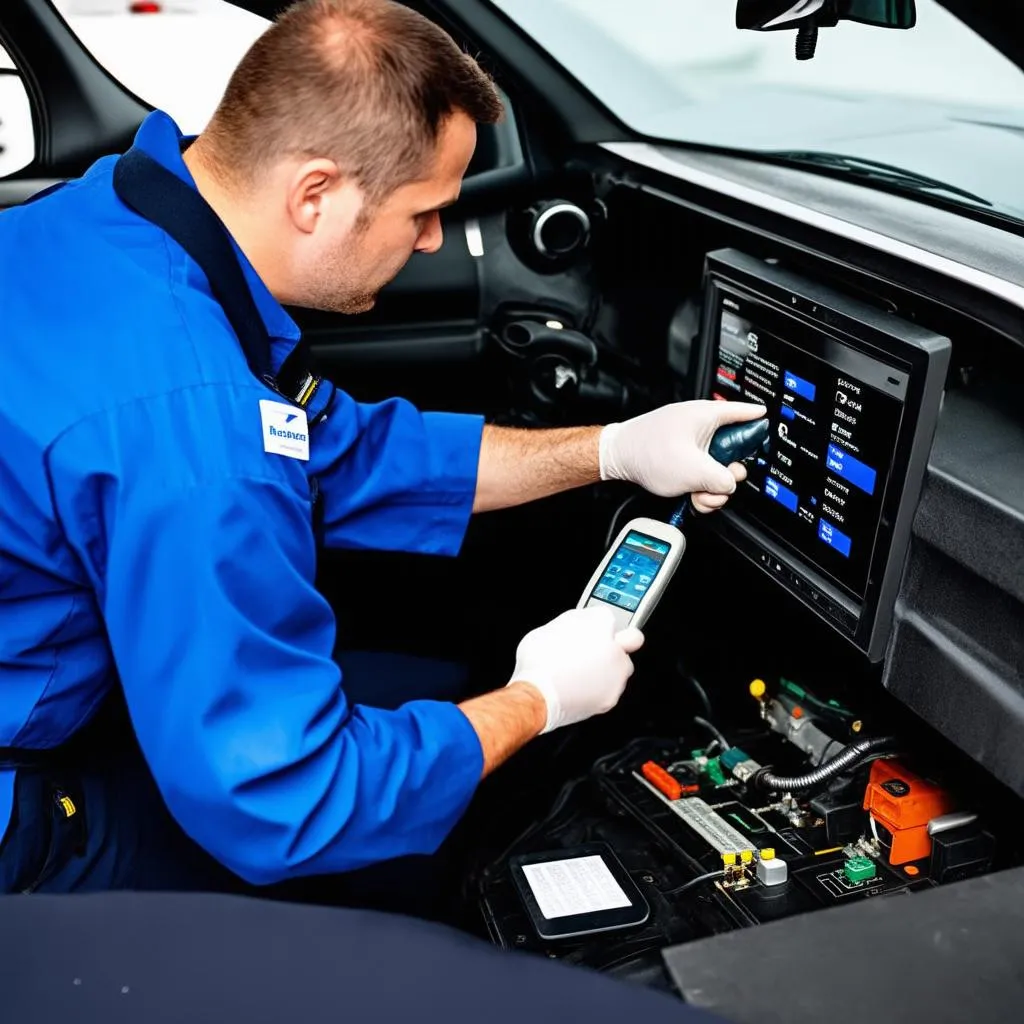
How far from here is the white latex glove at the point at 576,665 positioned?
4.10ft

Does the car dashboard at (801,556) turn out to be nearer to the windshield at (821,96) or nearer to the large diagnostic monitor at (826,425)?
the large diagnostic monitor at (826,425)

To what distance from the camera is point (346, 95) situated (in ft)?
3.49

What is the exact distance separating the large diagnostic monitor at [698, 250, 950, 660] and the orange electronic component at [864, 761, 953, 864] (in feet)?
0.75

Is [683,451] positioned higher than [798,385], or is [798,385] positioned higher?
[798,385]

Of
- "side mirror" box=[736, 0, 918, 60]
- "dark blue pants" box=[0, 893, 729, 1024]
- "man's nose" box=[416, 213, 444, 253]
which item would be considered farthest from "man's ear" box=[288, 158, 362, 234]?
"dark blue pants" box=[0, 893, 729, 1024]

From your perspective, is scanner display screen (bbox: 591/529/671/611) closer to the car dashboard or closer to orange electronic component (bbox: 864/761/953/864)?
the car dashboard

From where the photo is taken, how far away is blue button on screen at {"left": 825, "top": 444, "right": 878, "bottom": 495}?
116 centimetres

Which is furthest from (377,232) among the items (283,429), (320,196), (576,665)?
(576,665)

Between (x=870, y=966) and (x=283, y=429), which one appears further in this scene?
(x=283, y=429)

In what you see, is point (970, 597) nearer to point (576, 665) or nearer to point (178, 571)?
point (576, 665)

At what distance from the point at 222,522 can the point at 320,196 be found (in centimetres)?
36

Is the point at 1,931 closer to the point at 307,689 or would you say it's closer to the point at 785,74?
the point at 307,689

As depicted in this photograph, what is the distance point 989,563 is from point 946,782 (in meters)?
0.44

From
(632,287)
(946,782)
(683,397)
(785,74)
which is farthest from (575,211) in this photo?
(946,782)
